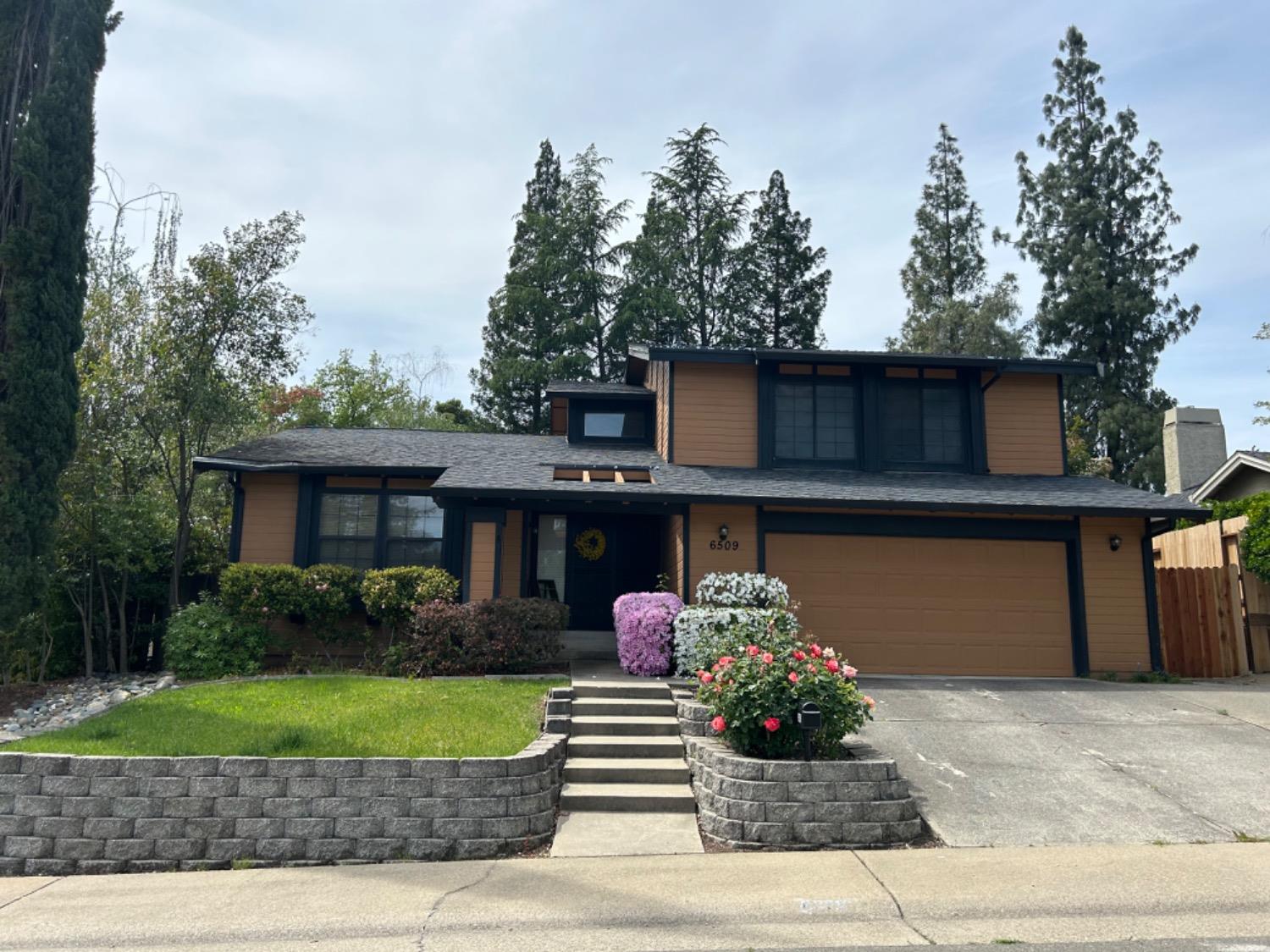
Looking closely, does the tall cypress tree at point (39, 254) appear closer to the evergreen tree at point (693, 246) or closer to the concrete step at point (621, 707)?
the concrete step at point (621, 707)

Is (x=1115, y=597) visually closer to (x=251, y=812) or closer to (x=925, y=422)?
(x=925, y=422)

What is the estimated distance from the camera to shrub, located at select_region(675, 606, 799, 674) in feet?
30.6

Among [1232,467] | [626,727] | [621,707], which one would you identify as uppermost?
[1232,467]

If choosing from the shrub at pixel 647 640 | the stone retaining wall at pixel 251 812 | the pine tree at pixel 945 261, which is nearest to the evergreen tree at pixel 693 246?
the pine tree at pixel 945 261

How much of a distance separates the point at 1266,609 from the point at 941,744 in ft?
25.9

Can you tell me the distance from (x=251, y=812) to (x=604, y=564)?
7735 millimetres

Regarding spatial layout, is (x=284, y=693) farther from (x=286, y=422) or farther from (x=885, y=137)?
(x=286, y=422)

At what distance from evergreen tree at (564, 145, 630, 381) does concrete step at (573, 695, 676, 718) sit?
17.8m

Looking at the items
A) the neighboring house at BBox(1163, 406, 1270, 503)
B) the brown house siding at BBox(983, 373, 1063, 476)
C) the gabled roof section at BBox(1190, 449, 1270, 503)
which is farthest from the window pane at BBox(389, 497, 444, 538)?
the neighboring house at BBox(1163, 406, 1270, 503)

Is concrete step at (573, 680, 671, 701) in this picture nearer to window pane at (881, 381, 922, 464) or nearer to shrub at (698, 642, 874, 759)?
shrub at (698, 642, 874, 759)

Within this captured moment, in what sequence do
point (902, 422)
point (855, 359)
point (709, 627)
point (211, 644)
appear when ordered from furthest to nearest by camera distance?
point (902, 422)
point (855, 359)
point (211, 644)
point (709, 627)

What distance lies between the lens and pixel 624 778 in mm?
7176

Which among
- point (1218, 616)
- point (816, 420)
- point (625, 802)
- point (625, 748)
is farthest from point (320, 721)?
point (1218, 616)

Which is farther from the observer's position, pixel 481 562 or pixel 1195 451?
pixel 1195 451
